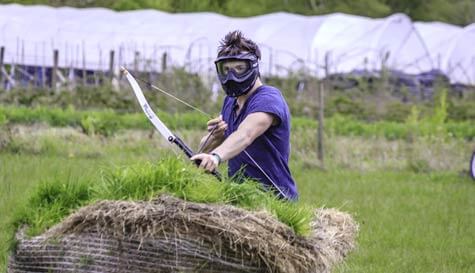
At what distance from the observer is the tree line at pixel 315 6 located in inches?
1921

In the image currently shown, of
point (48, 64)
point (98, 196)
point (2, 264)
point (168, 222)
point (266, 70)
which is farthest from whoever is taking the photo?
point (48, 64)

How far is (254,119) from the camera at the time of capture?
6438mm

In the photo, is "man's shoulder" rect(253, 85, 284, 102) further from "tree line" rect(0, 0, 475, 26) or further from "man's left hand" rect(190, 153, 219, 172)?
"tree line" rect(0, 0, 475, 26)

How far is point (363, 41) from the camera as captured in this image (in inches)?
1484

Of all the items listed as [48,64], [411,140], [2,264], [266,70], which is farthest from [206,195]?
[48,64]

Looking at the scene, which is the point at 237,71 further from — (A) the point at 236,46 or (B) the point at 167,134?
(B) the point at 167,134

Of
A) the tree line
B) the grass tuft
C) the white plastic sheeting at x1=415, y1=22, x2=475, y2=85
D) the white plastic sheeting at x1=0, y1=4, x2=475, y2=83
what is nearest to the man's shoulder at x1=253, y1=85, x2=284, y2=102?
the grass tuft

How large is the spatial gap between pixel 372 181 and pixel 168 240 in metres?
11.6

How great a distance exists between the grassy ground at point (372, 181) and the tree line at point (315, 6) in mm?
28104

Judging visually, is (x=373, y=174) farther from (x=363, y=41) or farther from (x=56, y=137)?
(x=363, y=41)

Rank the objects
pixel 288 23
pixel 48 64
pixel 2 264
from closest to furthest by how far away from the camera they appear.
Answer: pixel 2 264 < pixel 48 64 < pixel 288 23

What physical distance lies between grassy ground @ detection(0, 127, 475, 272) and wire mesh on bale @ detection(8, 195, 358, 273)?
2.62ft

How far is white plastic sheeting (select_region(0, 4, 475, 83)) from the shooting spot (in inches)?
1423

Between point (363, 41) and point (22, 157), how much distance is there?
872 inches
